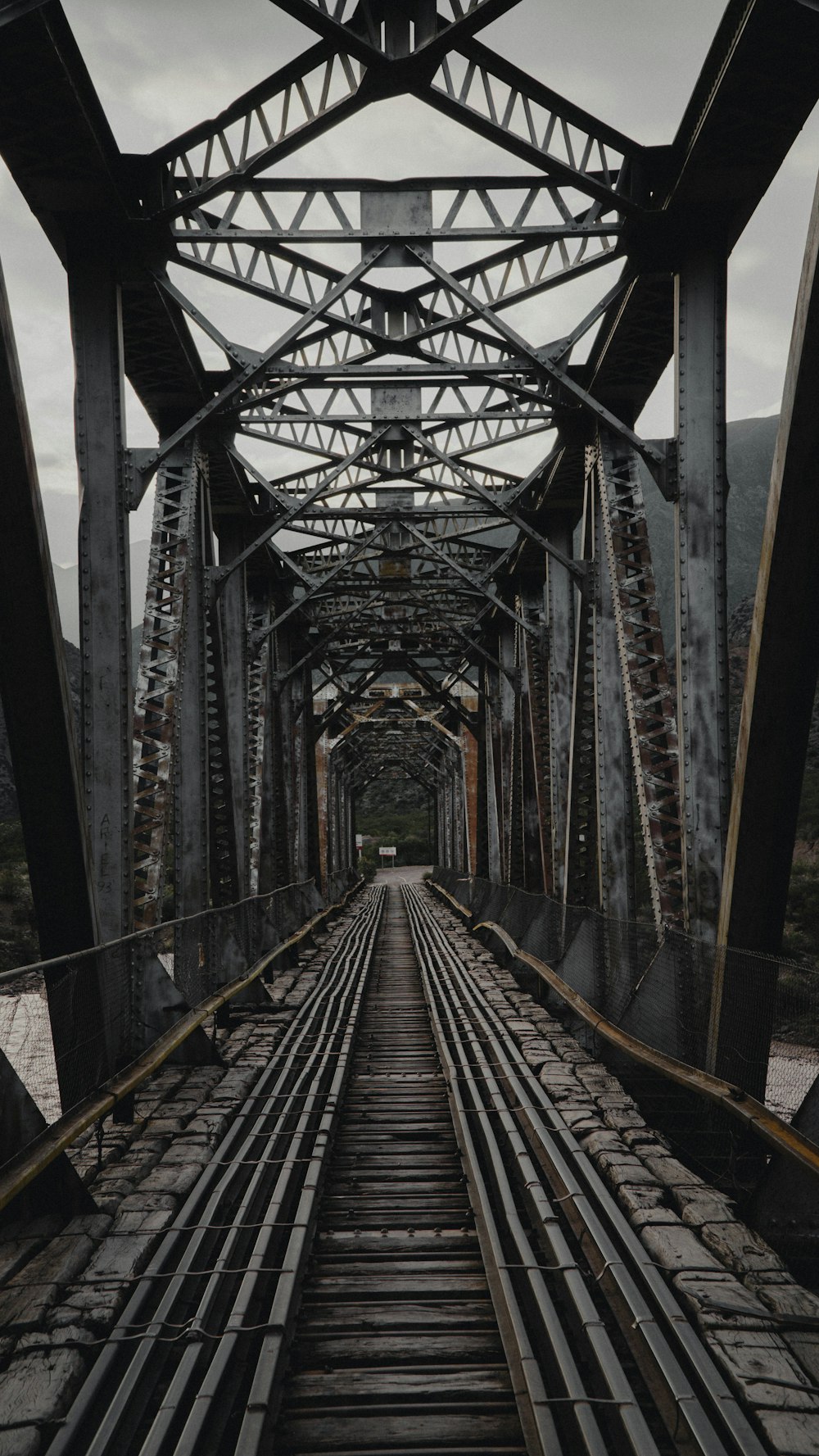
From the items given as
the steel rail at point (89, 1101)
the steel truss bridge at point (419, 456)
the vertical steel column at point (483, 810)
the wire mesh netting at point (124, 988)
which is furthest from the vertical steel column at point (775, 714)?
the vertical steel column at point (483, 810)

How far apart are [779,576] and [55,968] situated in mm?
4185

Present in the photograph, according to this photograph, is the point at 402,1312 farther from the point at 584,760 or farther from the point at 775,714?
the point at 584,760

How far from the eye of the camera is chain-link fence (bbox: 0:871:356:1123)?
577 cm

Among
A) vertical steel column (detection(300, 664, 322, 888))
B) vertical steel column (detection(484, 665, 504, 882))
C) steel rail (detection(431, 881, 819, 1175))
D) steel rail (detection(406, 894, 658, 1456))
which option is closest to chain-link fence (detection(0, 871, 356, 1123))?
steel rail (detection(406, 894, 658, 1456))

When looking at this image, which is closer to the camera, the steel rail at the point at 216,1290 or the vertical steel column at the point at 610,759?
the steel rail at the point at 216,1290

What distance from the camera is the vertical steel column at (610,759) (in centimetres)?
1070

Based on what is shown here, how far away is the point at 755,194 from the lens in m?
7.82

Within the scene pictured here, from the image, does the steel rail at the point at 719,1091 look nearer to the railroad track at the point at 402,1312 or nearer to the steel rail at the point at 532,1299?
the railroad track at the point at 402,1312

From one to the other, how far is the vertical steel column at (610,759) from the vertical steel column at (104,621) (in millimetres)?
4782

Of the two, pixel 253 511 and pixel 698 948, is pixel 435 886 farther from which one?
pixel 698 948

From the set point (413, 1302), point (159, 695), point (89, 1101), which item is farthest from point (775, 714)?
point (159, 695)

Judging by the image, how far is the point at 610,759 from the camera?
434 inches

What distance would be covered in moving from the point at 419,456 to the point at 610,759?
645 centimetres

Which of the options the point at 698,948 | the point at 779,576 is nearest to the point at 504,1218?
the point at 698,948
